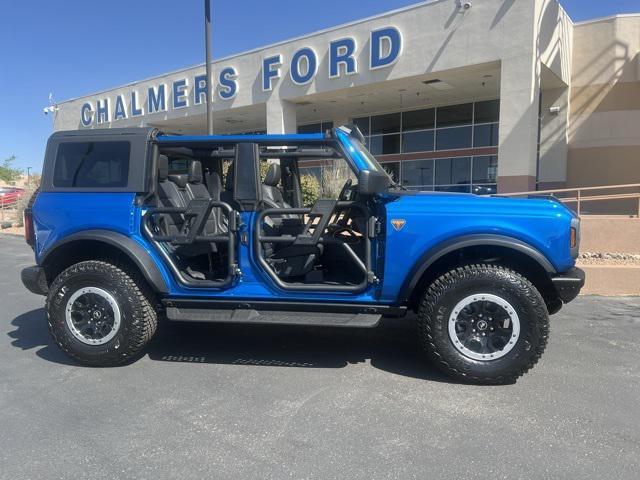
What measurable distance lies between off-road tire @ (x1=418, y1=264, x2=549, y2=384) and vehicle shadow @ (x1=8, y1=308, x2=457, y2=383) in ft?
0.79

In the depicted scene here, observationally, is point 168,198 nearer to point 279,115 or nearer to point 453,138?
point 279,115

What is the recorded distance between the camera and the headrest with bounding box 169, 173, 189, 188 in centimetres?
476

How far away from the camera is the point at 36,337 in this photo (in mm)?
5238

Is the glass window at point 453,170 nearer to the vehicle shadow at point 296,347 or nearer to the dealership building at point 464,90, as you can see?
the dealership building at point 464,90

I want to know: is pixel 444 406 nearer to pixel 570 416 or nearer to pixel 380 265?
pixel 570 416

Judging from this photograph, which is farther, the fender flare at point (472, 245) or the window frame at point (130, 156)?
the window frame at point (130, 156)

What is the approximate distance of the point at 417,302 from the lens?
4281 millimetres

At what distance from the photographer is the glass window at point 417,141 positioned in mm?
20594

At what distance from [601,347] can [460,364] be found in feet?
6.37

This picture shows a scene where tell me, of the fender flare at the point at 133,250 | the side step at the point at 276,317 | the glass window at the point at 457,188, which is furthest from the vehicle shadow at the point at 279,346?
the glass window at the point at 457,188

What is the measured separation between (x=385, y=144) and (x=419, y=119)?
1943mm

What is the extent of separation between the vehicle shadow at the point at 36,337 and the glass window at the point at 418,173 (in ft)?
53.4

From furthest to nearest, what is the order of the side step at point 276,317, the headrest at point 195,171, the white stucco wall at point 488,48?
the white stucco wall at point 488,48 → the headrest at point 195,171 → the side step at point 276,317

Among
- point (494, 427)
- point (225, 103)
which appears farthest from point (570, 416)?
point (225, 103)
